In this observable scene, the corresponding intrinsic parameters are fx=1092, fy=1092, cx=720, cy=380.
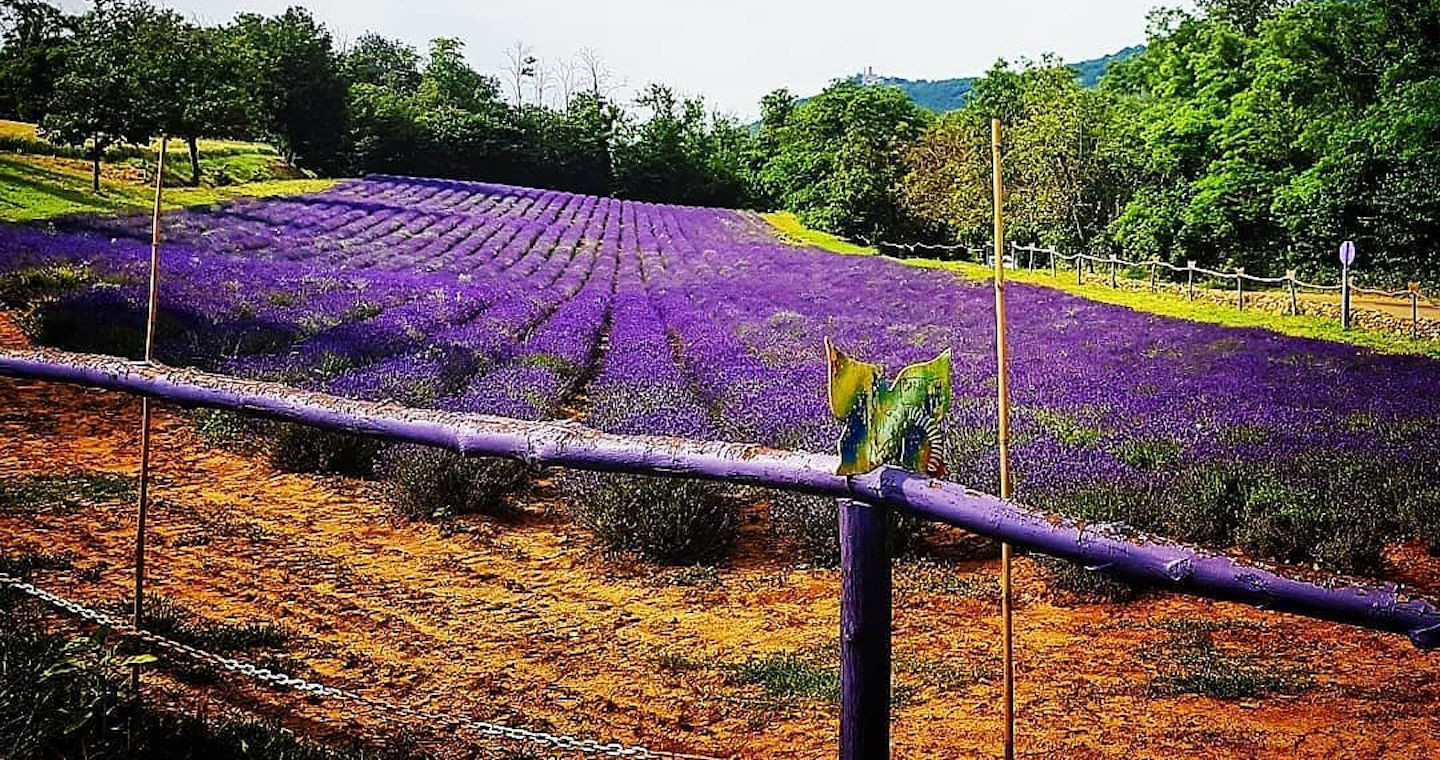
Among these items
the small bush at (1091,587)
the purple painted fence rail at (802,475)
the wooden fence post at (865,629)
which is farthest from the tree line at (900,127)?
the wooden fence post at (865,629)

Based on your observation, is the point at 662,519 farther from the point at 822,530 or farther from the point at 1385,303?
the point at 1385,303

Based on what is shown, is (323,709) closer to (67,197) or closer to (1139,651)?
(1139,651)

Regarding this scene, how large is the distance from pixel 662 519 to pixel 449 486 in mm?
941

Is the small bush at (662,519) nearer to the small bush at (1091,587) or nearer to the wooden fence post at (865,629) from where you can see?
the small bush at (1091,587)

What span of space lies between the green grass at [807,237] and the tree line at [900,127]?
0.06m

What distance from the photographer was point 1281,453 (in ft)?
12.3

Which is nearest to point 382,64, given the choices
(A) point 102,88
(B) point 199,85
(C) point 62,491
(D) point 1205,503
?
(B) point 199,85

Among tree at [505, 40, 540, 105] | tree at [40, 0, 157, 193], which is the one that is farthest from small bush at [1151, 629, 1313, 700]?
tree at [40, 0, 157, 193]

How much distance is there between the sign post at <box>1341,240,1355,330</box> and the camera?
154 inches

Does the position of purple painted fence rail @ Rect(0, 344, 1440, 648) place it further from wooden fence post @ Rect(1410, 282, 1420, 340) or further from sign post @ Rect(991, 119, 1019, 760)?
wooden fence post @ Rect(1410, 282, 1420, 340)

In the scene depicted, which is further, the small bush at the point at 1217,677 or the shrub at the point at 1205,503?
the shrub at the point at 1205,503

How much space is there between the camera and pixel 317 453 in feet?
15.1

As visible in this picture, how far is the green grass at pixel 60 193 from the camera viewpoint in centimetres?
463

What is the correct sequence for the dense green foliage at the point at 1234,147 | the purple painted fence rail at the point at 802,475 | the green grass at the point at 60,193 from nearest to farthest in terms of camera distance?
the purple painted fence rail at the point at 802,475
the dense green foliage at the point at 1234,147
the green grass at the point at 60,193
